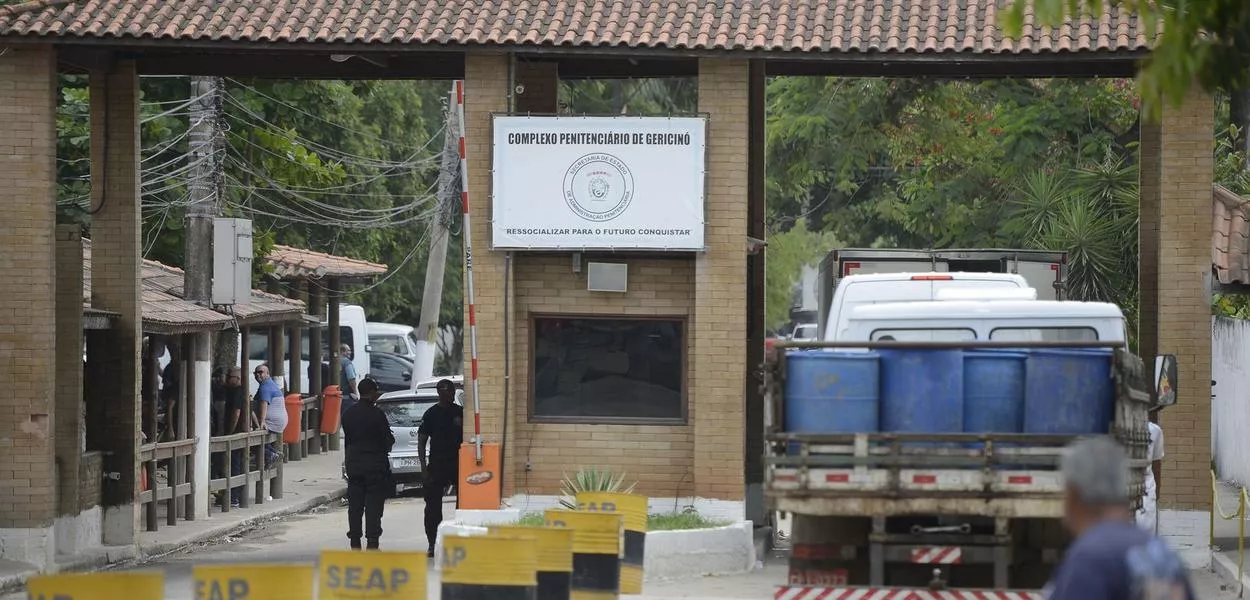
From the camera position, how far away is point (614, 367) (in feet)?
58.7

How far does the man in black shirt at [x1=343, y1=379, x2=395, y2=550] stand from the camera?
17859 mm

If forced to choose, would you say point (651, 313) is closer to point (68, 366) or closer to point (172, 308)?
point (68, 366)

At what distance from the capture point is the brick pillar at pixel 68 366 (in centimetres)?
1812

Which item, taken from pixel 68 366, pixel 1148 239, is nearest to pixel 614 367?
pixel 68 366

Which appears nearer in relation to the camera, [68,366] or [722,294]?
[722,294]

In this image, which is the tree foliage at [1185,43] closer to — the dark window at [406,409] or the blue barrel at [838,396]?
the blue barrel at [838,396]

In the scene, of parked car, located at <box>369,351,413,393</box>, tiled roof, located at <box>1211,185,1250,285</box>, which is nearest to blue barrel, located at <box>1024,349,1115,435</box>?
tiled roof, located at <box>1211,185,1250,285</box>

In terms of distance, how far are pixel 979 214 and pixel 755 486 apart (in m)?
13.0

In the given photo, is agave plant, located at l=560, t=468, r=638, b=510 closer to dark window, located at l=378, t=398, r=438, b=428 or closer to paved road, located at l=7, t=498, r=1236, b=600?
paved road, located at l=7, t=498, r=1236, b=600

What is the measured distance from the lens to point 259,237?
26766 mm

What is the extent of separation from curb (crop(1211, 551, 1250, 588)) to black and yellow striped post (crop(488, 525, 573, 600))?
23.7 ft

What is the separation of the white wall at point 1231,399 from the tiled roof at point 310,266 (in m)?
15.6

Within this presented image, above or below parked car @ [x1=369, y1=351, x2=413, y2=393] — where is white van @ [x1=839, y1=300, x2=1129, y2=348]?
above

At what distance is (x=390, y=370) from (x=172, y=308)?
21.8m
